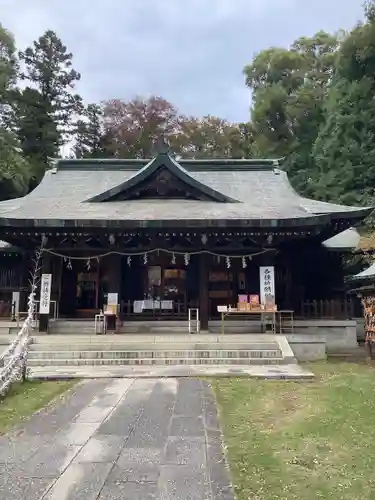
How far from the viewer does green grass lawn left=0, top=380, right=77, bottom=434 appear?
6156 millimetres

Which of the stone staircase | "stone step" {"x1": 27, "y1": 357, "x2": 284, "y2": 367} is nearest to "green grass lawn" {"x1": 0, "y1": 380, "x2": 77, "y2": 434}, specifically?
"stone step" {"x1": 27, "y1": 357, "x2": 284, "y2": 367}

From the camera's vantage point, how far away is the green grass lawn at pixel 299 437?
3711 millimetres

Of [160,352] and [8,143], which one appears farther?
[8,143]

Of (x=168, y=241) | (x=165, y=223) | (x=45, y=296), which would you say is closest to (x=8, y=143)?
(x=45, y=296)

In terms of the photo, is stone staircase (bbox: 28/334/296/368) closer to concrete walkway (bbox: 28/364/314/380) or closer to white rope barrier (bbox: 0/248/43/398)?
concrete walkway (bbox: 28/364/314/380)

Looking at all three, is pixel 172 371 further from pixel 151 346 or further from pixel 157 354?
pixel 151 346

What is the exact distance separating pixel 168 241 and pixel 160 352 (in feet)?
16.5

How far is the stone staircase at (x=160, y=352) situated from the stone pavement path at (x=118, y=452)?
11.9 ft

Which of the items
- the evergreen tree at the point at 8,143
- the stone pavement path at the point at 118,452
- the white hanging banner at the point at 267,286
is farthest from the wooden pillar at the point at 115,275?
the evergreen tree at the point at 8,143

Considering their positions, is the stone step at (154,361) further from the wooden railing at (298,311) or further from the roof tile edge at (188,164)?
the roof tile edge at (188,164)

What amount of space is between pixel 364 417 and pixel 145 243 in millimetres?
10487

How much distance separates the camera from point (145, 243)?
15352mm

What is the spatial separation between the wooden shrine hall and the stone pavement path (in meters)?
7.74

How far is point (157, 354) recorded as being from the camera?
11.1 meters
